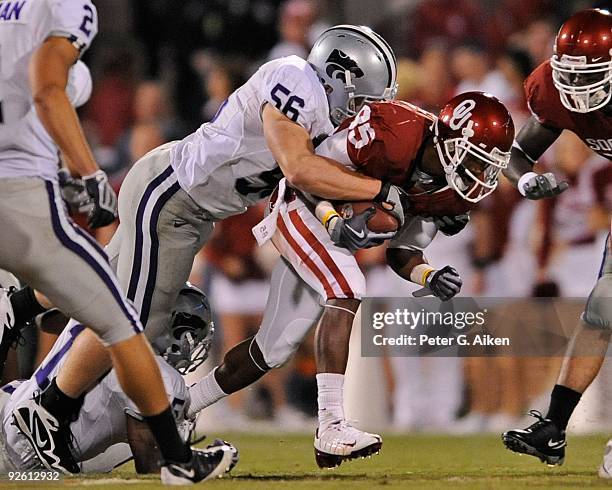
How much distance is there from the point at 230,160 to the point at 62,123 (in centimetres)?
124

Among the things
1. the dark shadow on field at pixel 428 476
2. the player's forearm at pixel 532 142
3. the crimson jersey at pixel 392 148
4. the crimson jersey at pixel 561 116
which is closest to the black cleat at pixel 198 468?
the dark shadow on field at pixel 428 476

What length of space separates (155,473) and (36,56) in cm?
161

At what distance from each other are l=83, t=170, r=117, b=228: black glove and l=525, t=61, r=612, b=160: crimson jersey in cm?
205

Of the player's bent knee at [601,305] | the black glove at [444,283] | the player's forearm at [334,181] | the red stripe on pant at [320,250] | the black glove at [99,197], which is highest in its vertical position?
the black glove at [99,197]

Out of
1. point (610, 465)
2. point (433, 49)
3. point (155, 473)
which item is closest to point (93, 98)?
point (433, 49)

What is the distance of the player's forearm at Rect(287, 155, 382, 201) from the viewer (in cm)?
441

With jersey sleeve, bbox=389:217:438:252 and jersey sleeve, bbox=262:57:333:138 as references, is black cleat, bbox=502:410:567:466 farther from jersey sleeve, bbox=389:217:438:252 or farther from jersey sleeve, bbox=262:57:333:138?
jersey sleeve, bbox=262:57:333:138

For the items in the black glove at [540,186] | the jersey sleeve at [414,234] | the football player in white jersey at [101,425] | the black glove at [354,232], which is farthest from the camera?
the jersey sleeve at [414,234]

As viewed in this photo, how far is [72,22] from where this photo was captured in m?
3.67

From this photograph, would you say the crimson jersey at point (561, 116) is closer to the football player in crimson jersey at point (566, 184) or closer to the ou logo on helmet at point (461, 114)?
the football player in crimson jersey at point (566, 184)

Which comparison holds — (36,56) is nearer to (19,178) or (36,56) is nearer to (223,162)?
(19,178)

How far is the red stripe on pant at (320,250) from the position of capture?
A: 14.7 ft

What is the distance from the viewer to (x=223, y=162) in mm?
4746

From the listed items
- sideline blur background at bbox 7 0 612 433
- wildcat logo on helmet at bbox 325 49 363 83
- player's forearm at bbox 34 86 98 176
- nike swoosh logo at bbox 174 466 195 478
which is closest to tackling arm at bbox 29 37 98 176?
player's forearm at bbox 34 86 98 176
